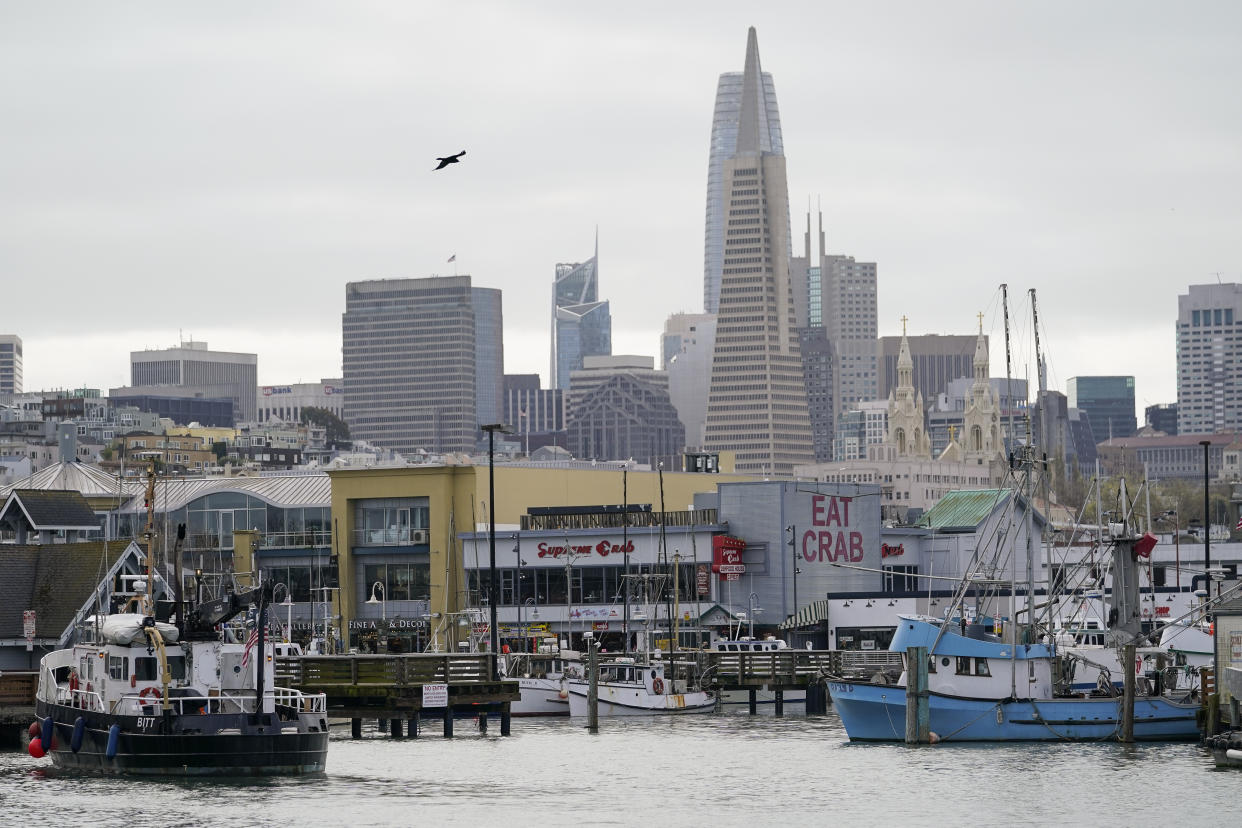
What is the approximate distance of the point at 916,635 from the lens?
78312mm

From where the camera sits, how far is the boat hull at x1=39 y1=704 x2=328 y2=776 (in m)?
62.4

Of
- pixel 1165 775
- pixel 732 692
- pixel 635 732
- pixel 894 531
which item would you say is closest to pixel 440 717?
pixel 635 732

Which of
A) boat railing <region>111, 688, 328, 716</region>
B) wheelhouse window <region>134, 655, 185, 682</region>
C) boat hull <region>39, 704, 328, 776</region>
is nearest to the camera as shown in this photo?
boat hull <region>39, 704, 328, 776</region>

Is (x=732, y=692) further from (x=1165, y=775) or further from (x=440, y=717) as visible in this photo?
(x=1165, y=775)

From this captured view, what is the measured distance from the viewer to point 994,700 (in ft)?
256

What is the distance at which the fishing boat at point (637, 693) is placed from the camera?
96.2m

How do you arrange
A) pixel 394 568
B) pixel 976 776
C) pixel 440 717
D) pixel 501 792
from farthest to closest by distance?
pixel 394 568 < pixel 440 717 < pixel 976 776 < pixel 501 792

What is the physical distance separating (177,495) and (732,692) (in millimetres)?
47205

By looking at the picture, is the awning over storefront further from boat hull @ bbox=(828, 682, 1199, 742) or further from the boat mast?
boat hull @ bbox=(828, 682, 1199, 742)

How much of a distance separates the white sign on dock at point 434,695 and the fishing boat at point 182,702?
41.0 feet

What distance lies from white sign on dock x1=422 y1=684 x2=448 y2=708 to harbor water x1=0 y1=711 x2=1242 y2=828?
155 cm

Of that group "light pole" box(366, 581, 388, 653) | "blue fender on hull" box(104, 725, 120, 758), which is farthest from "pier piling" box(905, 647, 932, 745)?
"light pole" box(366, 581, 388, 653)

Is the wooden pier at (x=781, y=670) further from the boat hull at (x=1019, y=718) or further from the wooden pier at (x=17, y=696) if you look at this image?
the wooden pier at (x=17, y=696)

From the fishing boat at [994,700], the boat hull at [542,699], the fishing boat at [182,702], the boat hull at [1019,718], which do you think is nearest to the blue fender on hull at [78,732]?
the fishing boat at [182,702]
